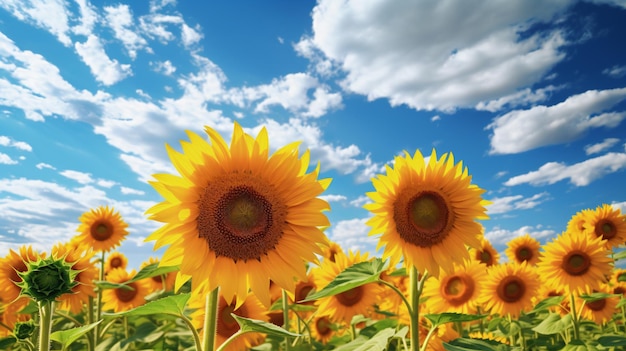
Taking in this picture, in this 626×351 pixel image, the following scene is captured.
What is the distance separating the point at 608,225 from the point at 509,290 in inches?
154

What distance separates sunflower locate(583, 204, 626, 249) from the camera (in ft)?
31.8

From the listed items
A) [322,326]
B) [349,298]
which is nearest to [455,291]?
[349,298]

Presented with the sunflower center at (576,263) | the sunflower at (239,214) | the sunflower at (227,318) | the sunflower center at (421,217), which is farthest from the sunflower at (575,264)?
the sunflower at (239,214)

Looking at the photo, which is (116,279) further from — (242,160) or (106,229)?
(242,160)

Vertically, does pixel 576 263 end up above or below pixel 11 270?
below

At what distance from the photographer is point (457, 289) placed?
266 inches

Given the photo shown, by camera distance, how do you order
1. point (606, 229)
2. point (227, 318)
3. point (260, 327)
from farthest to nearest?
point (606, 229)
point (227, 318)
point (260, 327)

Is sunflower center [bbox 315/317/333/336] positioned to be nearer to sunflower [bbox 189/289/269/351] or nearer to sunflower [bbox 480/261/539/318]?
sunflower [bbox 480/261/539/318]

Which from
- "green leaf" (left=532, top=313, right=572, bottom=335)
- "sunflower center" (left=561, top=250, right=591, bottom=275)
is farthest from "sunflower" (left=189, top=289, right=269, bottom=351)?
"sunflower center" (left=561, top=250, right=591, bottom=275)

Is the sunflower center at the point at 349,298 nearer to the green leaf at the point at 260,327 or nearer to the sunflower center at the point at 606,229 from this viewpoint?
the green leaf at the point at 260,327

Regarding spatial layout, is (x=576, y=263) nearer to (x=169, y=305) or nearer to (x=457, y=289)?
(x=457, y=289)

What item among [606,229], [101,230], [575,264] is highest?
[101,230]

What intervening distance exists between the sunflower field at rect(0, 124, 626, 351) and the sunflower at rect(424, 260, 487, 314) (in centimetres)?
2

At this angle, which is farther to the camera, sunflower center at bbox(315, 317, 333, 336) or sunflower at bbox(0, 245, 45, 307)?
sunflower center at bbox(315, 317, 333, 336)
